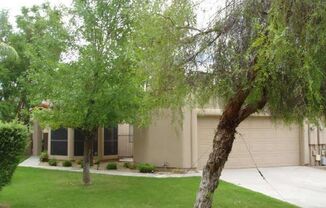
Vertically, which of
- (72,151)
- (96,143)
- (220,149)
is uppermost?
(220,149)

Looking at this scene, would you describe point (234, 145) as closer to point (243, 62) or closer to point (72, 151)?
point (72, 151)

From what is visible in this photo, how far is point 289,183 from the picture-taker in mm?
17609

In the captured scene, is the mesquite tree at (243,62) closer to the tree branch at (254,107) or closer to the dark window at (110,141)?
the tree branch at (254,107)

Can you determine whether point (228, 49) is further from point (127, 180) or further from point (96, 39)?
point (127, 180)

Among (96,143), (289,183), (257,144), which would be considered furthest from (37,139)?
(289,183)

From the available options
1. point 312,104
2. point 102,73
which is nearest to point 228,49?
point 312,104

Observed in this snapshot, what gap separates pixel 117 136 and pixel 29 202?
49.5ft

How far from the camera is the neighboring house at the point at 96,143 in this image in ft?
84.5

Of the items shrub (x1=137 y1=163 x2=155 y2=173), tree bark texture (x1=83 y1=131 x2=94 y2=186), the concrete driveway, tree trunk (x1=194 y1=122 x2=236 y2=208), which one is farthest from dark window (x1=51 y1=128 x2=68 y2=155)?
tree trunk (x1=194 y1=122 x2=236 y2=208)

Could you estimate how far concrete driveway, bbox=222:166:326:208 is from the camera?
46.7 ft

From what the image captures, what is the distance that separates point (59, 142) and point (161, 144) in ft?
25.4

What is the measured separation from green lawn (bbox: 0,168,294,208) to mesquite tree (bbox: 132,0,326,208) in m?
4.19

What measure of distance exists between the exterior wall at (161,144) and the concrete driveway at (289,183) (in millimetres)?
2453

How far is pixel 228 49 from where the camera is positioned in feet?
26.7
